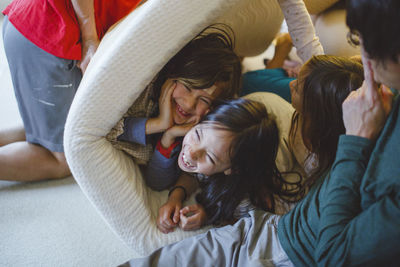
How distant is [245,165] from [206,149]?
0.12 meters

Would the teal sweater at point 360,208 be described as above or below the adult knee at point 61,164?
above

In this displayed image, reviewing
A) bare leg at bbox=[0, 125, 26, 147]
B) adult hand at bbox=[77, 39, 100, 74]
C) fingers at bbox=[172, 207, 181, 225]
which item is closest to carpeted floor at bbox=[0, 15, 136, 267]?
bare leg at bbox=[0, 125, 26, 147]

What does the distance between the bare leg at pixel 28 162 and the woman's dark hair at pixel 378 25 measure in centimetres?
101

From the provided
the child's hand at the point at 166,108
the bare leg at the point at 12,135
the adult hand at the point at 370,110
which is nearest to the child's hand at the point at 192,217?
the child's hand at the point at 166,108

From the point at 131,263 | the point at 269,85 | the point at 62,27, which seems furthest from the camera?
A: the point at 269,85

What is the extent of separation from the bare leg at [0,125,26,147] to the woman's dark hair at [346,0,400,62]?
1.24 meters

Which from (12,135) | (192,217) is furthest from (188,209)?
(12,135)

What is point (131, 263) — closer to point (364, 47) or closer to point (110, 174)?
point (110, 174)

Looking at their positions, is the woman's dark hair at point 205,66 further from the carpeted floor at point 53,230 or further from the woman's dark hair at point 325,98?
the carpeted floor at point 53,230

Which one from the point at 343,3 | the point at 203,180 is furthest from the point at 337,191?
the point at 343,3

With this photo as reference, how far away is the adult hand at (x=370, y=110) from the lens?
1.87 ft

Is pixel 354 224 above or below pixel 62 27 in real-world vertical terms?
below

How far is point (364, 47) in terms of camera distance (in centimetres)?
49

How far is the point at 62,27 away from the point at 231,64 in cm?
48
